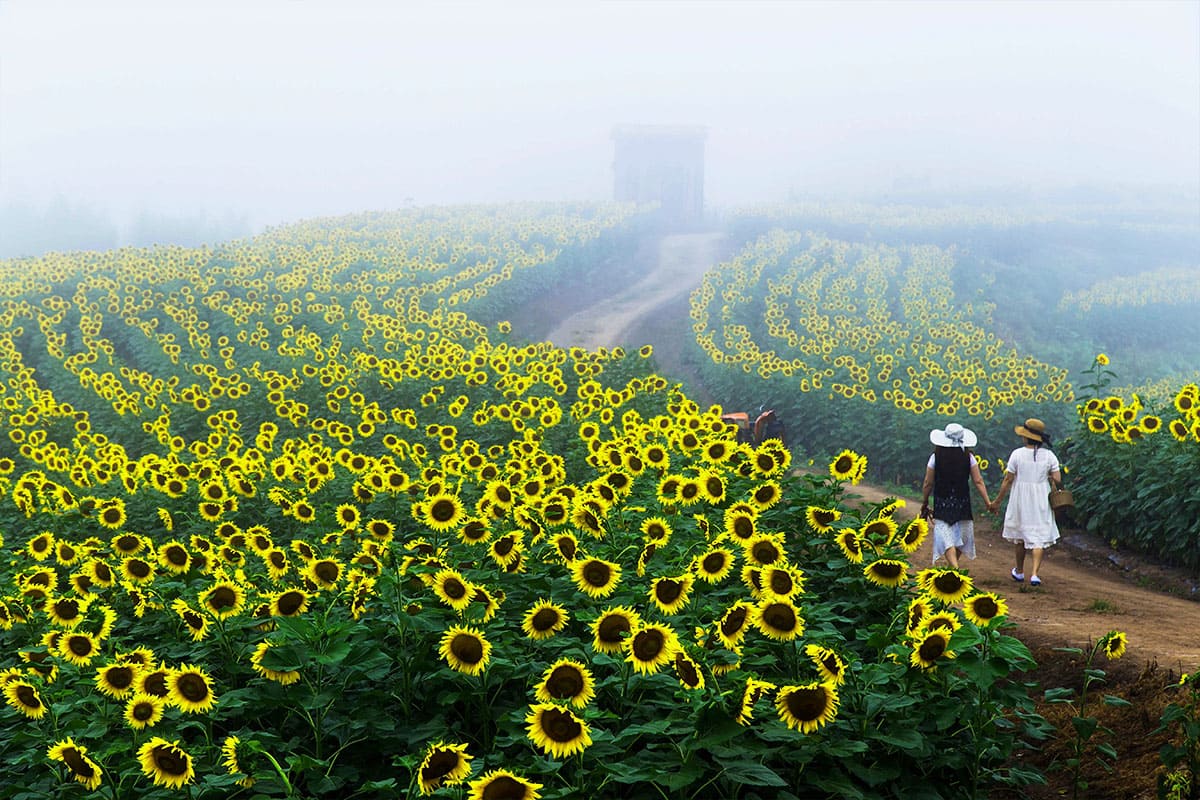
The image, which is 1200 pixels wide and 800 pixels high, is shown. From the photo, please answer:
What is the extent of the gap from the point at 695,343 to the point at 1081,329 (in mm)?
16667

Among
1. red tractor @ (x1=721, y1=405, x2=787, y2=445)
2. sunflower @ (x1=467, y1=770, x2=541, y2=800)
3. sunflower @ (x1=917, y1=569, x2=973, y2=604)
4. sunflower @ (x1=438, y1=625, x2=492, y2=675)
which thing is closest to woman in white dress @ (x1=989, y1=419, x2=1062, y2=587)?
sunflower @ (x1=917, y1=569, x2=973, y2=604)

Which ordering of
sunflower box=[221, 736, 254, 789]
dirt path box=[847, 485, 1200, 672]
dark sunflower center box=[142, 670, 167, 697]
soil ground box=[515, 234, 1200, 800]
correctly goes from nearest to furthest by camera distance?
1. sunflower box=[221, 736, 254, 789]
2. dark sunflower center box=[142, 670, 167, 697]
3. soil ground box=[515, 234, 1200, 800]
4. dirt path box=[847, 485, 1200, 672]

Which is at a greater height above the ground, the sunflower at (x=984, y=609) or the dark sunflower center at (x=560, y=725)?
the sunflower at (x=984, y=609)

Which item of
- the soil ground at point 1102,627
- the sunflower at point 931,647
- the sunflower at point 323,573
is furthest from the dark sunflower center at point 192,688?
the soil ground at point 1102,627

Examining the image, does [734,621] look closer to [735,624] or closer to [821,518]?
[735,624]

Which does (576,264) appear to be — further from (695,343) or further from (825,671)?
(825,671)

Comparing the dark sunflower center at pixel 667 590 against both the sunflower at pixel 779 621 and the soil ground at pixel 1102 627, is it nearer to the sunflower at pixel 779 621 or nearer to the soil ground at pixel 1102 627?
the sunflower at pixel 779 621

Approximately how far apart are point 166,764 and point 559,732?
1.44m

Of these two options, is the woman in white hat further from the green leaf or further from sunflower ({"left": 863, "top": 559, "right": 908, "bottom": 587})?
the green leaf

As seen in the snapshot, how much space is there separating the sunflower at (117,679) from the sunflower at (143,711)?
330 mm

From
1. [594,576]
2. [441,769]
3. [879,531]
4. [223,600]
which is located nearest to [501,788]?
[441,769]

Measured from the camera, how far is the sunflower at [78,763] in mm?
3430

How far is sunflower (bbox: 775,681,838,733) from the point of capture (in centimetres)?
Answer: 347

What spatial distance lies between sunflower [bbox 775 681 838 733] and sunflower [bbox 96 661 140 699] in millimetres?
2735
